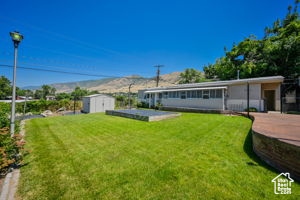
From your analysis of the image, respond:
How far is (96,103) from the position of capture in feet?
58.5

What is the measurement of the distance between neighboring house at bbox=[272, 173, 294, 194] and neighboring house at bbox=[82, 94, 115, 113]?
59.8ft

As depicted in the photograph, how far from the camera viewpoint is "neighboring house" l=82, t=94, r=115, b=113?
1730 cm

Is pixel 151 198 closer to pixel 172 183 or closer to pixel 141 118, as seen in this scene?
pixel 172 183

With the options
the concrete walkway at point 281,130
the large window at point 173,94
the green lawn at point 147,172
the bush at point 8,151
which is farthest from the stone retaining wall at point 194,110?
the bush at point 8,151

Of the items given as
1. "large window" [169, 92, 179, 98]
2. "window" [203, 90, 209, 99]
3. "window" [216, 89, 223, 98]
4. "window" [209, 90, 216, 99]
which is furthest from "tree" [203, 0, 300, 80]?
"large window" [169, 92, 179, 98]

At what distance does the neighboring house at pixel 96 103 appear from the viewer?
17297 millimetres

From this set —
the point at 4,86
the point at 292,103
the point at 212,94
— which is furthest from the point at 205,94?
the point at 4,86

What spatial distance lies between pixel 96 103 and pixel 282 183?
730 inches

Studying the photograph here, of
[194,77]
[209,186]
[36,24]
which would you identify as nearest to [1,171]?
[209,186]

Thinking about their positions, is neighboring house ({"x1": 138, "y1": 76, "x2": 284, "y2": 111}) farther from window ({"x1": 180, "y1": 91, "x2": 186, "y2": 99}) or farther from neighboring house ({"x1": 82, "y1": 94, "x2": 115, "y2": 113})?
neighboring house ({"x1": 82, "y1": 94, "x2": 115, "y2": 113})

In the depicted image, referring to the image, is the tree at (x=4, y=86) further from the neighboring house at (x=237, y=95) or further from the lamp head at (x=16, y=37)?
the neighboring house at (x=237, y=95)

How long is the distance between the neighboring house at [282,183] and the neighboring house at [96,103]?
59.8ft

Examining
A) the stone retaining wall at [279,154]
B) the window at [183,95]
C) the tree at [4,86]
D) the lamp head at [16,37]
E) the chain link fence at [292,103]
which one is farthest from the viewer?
the tree at [4,86]

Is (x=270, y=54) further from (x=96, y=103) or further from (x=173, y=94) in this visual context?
(x=96, y=103)
